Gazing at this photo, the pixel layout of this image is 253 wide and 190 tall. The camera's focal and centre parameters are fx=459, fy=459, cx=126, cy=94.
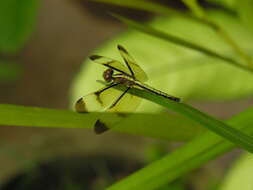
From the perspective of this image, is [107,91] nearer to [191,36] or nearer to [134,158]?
[191,36]

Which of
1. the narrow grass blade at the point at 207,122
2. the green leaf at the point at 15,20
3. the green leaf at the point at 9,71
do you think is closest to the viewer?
the narrow grass blade at the point at 207,122

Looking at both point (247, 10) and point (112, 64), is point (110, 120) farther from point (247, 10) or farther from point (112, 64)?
point (247, 10)

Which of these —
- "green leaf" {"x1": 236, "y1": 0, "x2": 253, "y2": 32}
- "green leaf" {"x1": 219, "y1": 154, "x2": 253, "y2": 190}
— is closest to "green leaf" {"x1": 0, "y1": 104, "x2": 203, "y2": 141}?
"green leaf" {"x1": 236, "y1": 0, "x2": 253, "y2": 32}

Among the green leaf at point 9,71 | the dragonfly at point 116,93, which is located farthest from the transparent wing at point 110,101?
the green leaf at point 9,71

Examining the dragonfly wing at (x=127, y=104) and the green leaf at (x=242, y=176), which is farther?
the green leaf at (x=242, y=176)

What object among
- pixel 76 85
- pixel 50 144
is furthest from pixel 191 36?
pixel 50 144

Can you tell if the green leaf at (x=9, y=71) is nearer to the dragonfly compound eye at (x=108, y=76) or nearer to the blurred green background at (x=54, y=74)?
the blurred green background at (x=54, y=74)

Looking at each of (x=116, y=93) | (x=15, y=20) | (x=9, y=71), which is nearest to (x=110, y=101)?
(x=116, y=93)
